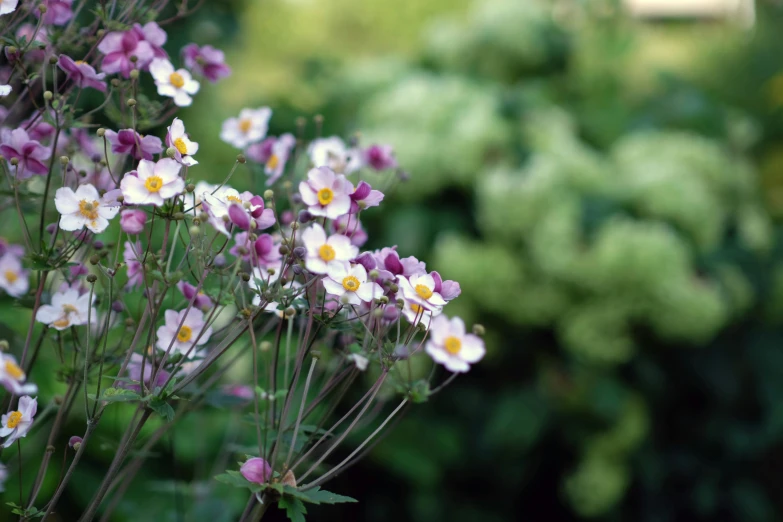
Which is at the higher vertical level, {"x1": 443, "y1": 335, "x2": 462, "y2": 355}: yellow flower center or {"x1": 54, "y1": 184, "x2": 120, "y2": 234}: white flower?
{"x1": 54, "y1": 184, "x2": 120, "y2": 234}: white flower

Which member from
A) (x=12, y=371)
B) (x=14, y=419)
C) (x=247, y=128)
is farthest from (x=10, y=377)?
(x=247, y=128)

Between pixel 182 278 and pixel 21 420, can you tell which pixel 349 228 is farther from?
pixel 21 420

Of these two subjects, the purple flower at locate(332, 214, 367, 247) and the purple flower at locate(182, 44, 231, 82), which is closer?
the purple flower at locate(332, 214, 367, 247)

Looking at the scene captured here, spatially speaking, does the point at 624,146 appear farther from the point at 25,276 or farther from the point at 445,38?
the point at 25,276

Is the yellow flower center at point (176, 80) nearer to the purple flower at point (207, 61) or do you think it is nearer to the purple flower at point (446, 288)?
the purple flower at point (207, 61)

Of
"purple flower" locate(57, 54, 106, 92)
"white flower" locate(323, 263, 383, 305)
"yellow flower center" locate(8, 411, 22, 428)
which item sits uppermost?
"purple flower" locate(57, 54, 106, 92)

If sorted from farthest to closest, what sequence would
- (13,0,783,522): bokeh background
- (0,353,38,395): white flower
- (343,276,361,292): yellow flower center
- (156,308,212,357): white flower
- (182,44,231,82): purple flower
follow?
(13,0,783,522): bokeh background → (182,44,231,82): purple flower → (156,308,212,357): white flower → (343,276,361,292): yellow flower center → (0,353,38,395): white flower

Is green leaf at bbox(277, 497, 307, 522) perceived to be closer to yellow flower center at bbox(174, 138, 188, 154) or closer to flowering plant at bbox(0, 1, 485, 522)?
flowering plant at bbox(0, 1, 485, 522)

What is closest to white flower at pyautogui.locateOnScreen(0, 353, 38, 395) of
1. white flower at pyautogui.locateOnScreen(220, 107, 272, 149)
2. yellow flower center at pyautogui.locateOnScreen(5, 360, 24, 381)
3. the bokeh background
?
yellow flower center at pyautogui.locateOnScreen(5, 360, 24, 381)
